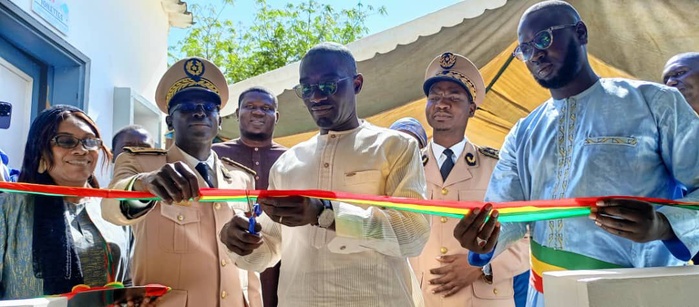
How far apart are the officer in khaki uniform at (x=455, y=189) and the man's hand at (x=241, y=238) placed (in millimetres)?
1346

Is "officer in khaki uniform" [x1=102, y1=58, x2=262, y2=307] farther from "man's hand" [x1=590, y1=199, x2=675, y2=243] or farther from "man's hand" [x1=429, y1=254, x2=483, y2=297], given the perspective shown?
"man's hand" [x1=590, y1=199, x2=675, y2=243]

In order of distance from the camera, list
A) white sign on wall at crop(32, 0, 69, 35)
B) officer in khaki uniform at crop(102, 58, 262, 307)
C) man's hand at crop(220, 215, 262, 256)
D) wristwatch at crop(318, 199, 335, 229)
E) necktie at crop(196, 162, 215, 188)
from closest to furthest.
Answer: wristwatch at crop(318, 199, 335, 229) < man's hand at crop(220, 215, 262, 256) < officer in khaki uniform at crop(102, 58, 262, 307) < necktie at crop(196, 162, 215, 188) < white sign on wall at crop(32, 0, 69, 35)

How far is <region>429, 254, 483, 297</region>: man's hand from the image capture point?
10.6 feet

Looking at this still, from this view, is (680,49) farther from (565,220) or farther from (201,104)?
(201,104)

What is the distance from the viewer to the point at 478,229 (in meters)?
2.04

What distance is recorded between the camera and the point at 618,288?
1.62m

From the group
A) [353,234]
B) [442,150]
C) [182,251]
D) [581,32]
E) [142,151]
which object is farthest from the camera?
[442,150]

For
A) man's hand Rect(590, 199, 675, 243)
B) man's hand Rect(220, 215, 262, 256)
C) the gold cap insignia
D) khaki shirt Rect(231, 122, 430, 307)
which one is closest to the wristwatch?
khaki shirt Rect(231, 122, 430, 307)

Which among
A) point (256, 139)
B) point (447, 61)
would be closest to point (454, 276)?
point (447, 61)

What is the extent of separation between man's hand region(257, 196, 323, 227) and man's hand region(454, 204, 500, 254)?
52cm

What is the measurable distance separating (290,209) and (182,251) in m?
1.03

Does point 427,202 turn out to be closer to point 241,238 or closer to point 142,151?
point 241,238

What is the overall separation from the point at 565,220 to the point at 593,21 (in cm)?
432

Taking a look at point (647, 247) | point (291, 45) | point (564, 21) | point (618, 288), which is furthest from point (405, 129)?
point (291, 45)
